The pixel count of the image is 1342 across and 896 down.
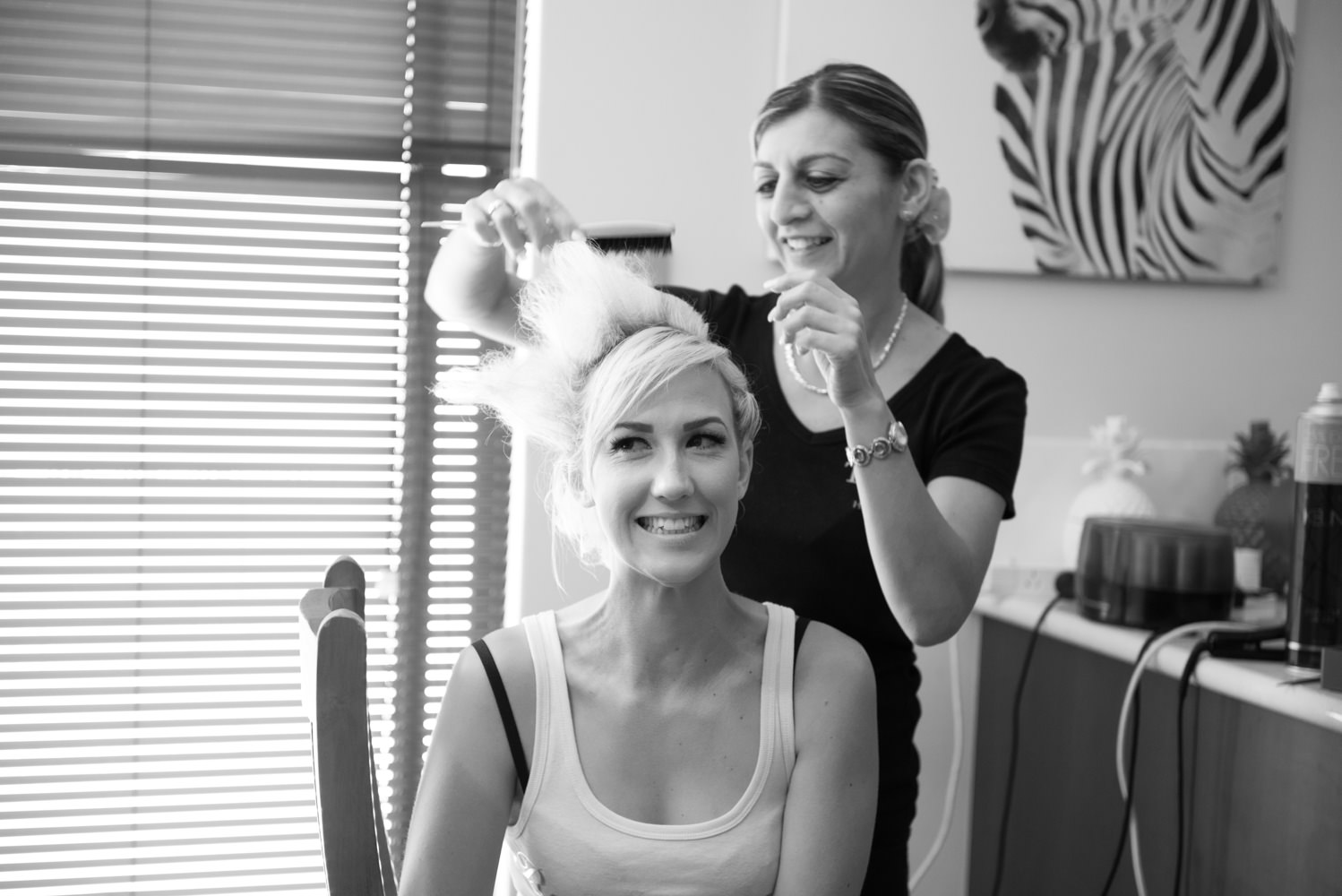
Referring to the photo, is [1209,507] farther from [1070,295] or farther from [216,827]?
[216,827]

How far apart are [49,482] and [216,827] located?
31.3 inches

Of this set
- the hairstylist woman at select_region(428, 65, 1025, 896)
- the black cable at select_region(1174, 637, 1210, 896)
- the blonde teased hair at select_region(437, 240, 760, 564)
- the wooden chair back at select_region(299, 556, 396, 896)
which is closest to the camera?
the wooden chair back at select_region(299, 556, 396, 896)

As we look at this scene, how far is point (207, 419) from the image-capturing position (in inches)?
101

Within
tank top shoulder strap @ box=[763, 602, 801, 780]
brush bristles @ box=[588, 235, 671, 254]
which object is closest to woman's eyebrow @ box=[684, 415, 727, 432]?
tank top shoulder strap @ box=[763, 602, 801, 780]

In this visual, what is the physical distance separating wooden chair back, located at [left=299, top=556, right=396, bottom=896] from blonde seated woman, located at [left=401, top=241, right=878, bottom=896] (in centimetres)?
30

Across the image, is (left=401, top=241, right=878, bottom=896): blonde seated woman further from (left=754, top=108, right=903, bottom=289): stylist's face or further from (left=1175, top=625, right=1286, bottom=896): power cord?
(left=1175, top=625, right=1286, bottom=896): power cord

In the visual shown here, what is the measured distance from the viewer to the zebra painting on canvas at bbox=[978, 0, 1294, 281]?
8.09 feet

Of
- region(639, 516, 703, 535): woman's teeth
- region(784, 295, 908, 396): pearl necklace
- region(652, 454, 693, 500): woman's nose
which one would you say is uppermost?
region(784, 295, 908, 396): pearl necklace

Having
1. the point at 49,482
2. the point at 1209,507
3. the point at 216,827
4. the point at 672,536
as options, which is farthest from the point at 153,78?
the point at 1209,507

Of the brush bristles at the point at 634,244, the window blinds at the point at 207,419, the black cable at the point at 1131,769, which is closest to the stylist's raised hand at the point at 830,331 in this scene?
the brush bristles at the point at 634,244

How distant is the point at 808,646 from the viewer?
4.52 ft

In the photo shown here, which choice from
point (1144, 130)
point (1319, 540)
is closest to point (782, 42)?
point (1144, 130)

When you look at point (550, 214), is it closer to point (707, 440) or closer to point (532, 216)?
point (532, 216)

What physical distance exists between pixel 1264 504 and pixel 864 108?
4.80ft
